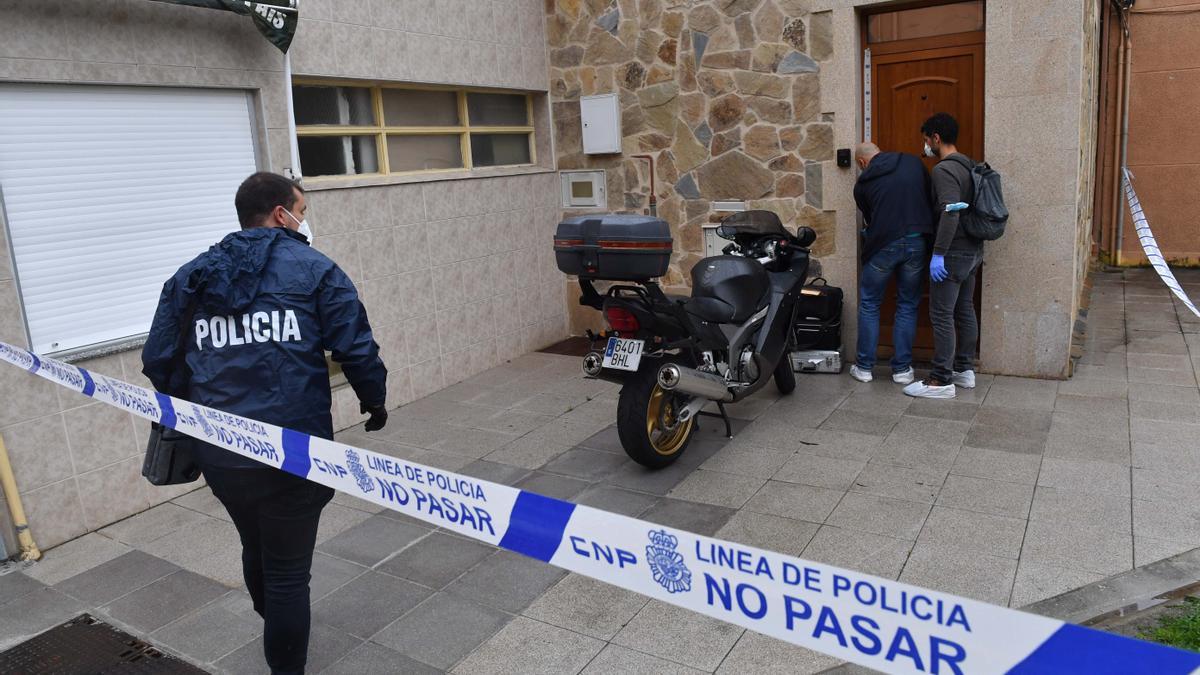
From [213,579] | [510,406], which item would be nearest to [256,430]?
[213,579]

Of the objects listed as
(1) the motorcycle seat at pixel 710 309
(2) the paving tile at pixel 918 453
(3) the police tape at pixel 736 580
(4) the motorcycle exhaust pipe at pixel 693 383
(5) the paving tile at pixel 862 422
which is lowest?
(2) the paving tile at pixel 918 453

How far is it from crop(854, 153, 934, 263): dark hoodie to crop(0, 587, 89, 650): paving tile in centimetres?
539

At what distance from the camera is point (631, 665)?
10.9ft

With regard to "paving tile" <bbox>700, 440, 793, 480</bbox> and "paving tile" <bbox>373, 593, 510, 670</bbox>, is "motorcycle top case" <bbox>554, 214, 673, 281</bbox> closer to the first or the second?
"paving tile" <bbox>700, 440, 793, 480</bbox>

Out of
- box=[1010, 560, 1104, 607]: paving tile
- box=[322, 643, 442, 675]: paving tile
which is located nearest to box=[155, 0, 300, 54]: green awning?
box=[322, 643, 442, 675]: paving tile

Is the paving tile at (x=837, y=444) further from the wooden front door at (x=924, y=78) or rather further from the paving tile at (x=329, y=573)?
the paving tile at (x=329, y=573)

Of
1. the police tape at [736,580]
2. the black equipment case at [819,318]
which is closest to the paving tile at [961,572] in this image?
the police tape at [736,580]

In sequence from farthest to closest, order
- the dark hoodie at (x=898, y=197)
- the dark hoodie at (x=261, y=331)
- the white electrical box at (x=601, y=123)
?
the white electrical box at (x=601, y=123), the dark hoodie at (x=898, y=197), the dark hoodie at (x=261, y=331)

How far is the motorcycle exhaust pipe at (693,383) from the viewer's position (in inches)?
191

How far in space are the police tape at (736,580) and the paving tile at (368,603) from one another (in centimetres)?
115

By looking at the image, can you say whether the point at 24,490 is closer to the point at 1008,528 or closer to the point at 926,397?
the point at 1008,528

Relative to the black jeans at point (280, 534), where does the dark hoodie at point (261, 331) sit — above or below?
above

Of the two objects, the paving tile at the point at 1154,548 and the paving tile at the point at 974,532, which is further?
the paving tile at the point at 974,532

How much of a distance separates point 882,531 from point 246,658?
2891mm
